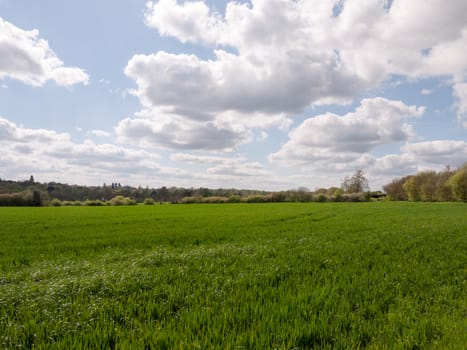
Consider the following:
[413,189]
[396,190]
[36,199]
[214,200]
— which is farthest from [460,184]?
[36,199]

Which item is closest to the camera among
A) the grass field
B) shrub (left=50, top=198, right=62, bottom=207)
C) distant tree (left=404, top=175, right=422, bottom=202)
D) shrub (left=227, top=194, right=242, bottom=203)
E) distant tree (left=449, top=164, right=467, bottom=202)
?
the grass field

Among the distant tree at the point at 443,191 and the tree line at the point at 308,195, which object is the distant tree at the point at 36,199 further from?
the distant tree at the point at 443,191

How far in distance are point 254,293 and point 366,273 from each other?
360 centimetres

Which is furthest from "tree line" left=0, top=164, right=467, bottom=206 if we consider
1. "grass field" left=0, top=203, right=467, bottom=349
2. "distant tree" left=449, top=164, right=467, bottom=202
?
"grass field" left=0, top=203, right=467, bottom=349

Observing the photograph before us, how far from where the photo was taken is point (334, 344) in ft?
12.2

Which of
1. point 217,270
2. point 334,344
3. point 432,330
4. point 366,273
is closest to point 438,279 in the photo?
point 366,273

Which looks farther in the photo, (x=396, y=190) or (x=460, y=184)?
(x=396, y=190)

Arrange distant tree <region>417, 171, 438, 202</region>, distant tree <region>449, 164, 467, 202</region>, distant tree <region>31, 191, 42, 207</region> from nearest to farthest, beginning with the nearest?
distant tree <region>449, 164, 467, 202</region> < distant tree <region>31, 191, 42, 207</region> < distant tree <region>417, 171, 438, 202</region>

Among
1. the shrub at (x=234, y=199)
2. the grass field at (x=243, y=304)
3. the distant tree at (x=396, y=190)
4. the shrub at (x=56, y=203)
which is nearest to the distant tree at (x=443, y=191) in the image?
the distant tree at (x=396, y=190)

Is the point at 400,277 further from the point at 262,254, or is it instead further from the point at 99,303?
the point at 99,303

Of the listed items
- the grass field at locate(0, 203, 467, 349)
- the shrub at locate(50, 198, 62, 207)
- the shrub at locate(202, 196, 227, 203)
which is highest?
the grass field at locate(0, 203, 467, 349)

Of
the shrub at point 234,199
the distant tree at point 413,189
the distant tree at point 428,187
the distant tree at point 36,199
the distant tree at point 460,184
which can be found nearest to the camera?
the distant tree at point 460,184

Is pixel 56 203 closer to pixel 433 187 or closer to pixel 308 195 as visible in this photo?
pixel 308 195

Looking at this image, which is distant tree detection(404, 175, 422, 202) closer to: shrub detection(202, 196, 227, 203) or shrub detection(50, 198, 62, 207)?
shrub detection(202, 196, 227, 203)
